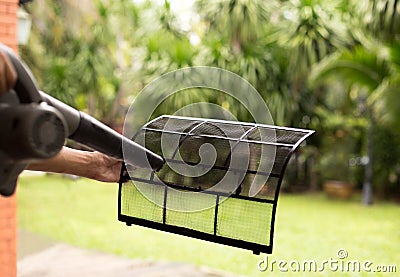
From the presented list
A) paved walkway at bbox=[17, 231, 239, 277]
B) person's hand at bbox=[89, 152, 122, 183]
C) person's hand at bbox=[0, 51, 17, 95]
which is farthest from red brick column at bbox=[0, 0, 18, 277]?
person's hand at bbox=[0, 51, 17, 95]

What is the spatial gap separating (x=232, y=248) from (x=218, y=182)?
4298 mm

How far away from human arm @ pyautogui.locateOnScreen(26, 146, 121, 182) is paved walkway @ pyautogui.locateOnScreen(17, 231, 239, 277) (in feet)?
10.4

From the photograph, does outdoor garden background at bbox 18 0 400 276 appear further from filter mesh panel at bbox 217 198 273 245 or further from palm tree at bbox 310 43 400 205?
filter mesh panel at bbox 217 198 273 245

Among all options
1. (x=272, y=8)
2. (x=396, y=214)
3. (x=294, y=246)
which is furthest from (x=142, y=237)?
(x=272, y=8)

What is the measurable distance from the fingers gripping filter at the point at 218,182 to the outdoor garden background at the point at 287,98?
3644 mm

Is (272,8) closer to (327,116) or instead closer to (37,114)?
(327,116)

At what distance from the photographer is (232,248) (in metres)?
5.40

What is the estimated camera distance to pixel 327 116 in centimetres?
835

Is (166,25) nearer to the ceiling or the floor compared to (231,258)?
nearer to the ceiling

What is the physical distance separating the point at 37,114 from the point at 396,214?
701cm

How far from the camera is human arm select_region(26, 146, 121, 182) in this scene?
1.07m

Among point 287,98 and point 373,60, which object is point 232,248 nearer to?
point 373,60

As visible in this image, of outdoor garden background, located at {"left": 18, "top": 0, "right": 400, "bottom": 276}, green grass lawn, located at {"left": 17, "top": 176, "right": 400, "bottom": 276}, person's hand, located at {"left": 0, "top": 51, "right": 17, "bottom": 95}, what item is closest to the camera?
person's hand, located at {"left": 0, "top": 51, "right": 17, "bottom": 95}

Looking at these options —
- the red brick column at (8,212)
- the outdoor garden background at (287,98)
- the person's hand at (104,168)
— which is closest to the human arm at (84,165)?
the person's hand at (104,168)
